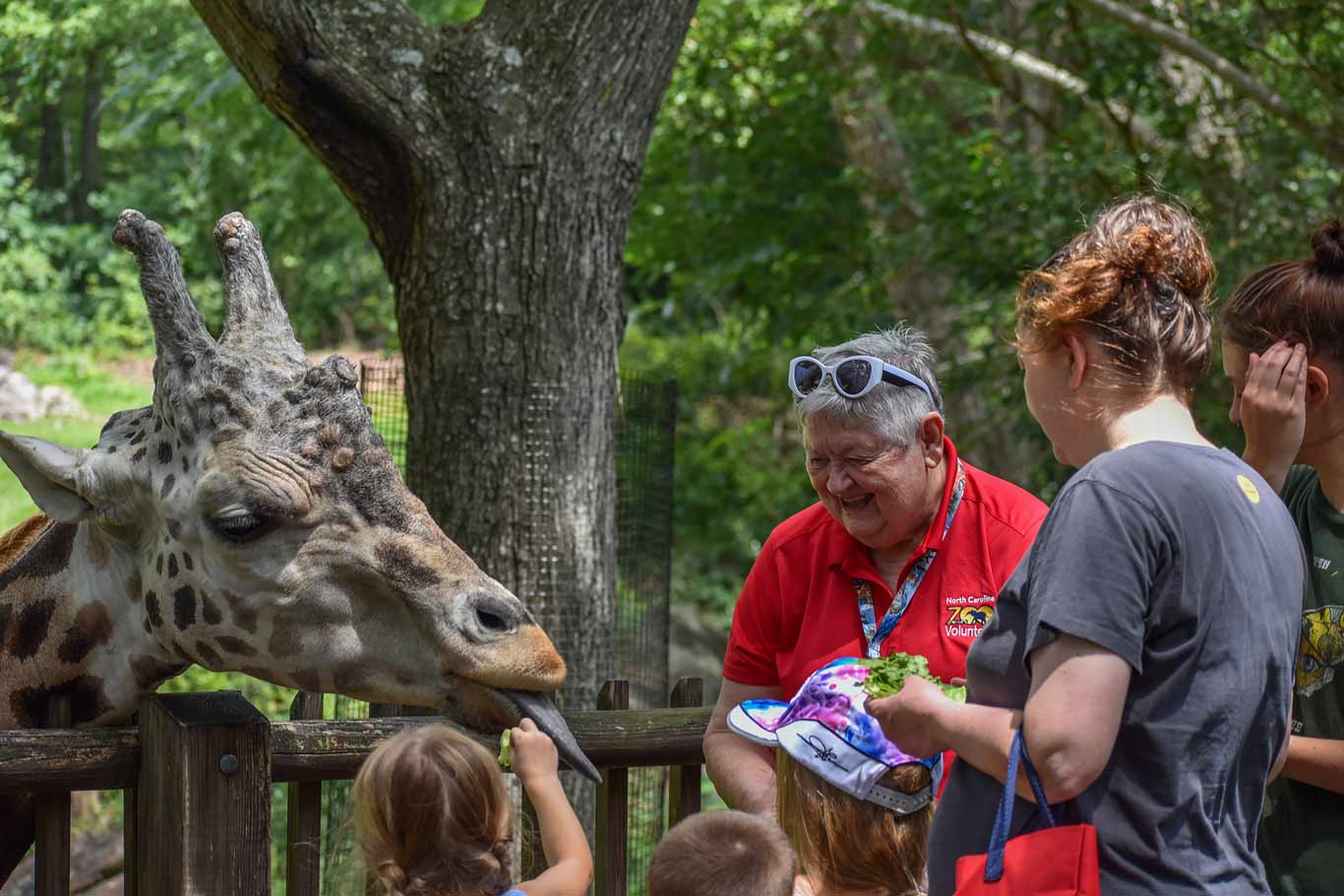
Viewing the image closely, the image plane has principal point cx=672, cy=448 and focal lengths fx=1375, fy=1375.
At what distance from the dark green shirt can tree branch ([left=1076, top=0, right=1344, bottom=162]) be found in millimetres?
6828

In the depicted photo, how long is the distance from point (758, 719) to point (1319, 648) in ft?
3.46

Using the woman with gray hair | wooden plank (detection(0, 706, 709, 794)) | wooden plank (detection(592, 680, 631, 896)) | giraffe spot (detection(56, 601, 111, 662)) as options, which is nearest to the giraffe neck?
giraffe spot (detection(56, 601, 111, 662))

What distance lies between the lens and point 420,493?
4934 millimetres

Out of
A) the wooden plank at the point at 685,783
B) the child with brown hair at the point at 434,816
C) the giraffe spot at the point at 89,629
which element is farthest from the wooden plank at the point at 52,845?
the wooden plank at the point at 685,783

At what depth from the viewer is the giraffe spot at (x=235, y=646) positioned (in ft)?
9.22

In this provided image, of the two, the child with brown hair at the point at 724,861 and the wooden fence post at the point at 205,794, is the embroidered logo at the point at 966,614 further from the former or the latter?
the wooden fence post at the point at 205,794

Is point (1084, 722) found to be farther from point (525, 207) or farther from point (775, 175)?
point (775, 175)

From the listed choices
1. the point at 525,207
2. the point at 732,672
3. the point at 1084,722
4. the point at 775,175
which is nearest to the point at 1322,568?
the point at 1084,722

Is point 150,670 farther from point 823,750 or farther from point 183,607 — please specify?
point 823,750

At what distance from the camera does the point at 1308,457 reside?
259cm

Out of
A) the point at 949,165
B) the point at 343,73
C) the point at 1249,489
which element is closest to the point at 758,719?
the point at 1249,489

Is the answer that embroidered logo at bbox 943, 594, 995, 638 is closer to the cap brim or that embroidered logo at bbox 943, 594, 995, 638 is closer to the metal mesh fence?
the cap brim

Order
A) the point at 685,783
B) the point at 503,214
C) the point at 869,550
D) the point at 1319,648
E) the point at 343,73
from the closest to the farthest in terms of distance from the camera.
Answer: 1. the point at 1319,648
2. the point at 869,550
3. the point at 685,783
4. the point at 343,73
5. the point at 503,214

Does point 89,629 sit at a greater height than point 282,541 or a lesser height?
lesser
